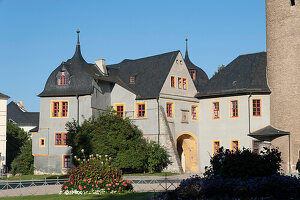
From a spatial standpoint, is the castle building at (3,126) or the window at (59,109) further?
the castle building at (3,126)

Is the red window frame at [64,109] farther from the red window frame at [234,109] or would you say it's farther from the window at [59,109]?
the red window frame at [234,109]

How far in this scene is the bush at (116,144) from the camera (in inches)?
1458

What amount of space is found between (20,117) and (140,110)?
45252 millimetres

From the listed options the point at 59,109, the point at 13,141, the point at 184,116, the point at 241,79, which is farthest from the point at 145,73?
the point at 13,141

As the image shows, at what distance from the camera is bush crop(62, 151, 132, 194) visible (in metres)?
19.7

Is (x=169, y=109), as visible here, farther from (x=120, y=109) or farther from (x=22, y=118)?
(x=22, y=118)

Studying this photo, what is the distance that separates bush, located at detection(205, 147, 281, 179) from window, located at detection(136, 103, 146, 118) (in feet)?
81.7

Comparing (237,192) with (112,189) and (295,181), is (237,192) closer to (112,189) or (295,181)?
(295,181)

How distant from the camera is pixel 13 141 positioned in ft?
216

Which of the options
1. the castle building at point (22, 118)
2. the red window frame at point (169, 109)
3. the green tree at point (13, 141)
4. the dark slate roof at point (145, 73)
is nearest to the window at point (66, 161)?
the dark slate roof at point (145, 73)

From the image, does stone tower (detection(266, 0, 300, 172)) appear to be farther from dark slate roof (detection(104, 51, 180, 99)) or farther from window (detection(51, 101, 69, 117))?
window (detection(51, 101, 69, 117))

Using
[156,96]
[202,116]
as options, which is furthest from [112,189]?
[202,116]

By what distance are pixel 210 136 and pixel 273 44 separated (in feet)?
30.2

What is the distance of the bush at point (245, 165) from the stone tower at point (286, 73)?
69.6ft
